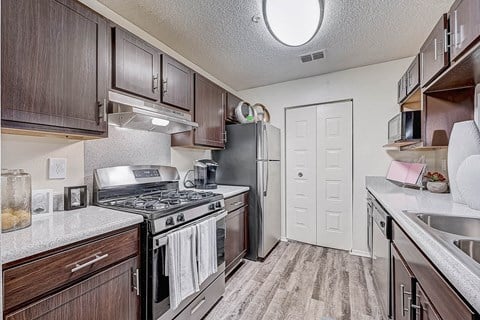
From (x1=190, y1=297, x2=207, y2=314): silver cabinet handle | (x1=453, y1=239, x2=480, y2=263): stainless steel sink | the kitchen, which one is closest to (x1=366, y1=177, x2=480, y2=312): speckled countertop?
the kitchen

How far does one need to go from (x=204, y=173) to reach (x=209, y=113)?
67 centimetres

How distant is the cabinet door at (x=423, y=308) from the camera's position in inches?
32.6

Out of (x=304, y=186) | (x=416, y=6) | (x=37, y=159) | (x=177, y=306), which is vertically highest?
(x=416, y=6)

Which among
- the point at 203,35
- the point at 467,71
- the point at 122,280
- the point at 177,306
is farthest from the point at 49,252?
the point at 467,71

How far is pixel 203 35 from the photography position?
2.24m

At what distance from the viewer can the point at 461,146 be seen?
1488 mm

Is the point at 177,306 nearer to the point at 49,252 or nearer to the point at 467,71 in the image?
the point at 49,252

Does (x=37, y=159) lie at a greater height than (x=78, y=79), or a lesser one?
lesser

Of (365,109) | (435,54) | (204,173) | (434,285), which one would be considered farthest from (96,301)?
(365,109)

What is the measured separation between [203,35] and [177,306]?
2259 mm

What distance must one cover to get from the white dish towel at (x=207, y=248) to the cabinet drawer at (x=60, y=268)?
52cm

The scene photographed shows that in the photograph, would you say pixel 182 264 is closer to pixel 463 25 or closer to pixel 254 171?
pixel 254 171

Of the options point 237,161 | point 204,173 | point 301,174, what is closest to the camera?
point 204,173

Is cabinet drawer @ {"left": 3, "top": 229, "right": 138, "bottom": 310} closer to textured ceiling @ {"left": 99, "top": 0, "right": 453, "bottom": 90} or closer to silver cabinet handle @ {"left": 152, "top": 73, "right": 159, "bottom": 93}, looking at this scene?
silver cabinet handle @ {"left": 152, "top": 73, "right": 159, "bottom": 93}
